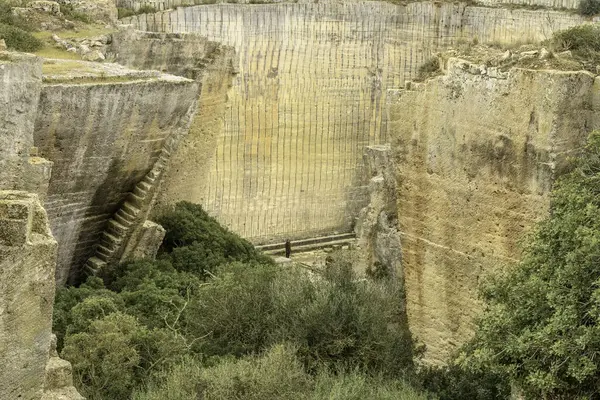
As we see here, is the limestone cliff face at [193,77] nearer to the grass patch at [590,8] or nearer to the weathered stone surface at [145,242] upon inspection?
the weathered stone surface at [145,242]

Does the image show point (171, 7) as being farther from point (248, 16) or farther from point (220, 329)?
point (220, 329)

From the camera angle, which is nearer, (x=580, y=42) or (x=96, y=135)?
(x=580, y=42)

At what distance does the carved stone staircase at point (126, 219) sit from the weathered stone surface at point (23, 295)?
9.48m

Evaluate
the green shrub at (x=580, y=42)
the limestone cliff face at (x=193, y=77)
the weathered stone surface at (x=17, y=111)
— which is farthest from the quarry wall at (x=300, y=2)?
the green shrub at (x=580, y=42)

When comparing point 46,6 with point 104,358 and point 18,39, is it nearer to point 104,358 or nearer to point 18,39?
point 18,39

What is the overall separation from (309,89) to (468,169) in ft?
33.9

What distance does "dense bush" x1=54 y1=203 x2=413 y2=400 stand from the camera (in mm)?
11406

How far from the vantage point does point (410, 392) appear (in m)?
11.1

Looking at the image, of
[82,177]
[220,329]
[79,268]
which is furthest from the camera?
[79,268]

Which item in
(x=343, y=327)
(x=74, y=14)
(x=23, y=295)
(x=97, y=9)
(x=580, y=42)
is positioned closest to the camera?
(x=23, y=295)

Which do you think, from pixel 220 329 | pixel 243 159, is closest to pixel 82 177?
pixel 220 329

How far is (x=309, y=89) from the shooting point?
2200 cm

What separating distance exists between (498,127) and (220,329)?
159 inches

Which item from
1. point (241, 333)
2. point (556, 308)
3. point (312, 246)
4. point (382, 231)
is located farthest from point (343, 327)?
point (312, 246)
